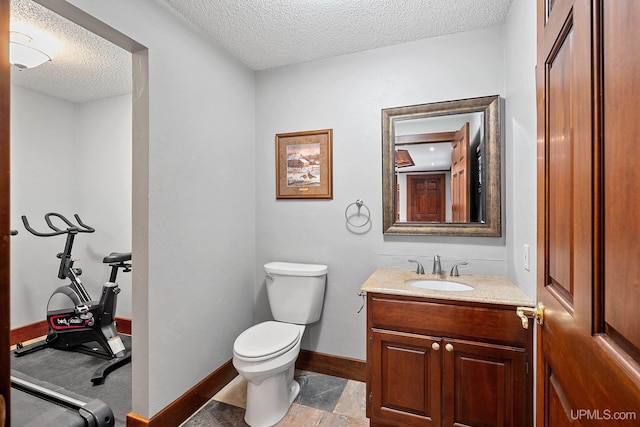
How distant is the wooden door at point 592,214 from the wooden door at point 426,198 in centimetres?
118

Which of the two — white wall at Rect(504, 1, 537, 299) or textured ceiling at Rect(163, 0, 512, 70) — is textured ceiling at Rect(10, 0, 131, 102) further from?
white wall at Rect(504, 1, 537, 299)

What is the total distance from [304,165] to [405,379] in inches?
63.2

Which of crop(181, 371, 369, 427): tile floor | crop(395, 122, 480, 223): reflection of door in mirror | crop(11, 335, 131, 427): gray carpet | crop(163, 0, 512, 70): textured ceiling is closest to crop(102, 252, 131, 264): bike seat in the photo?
crop(11, 335, 131, 427): gray carpet

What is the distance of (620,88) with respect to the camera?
1.55 ft

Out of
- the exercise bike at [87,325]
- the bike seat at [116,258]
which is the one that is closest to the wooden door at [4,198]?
the exercise bike at [87,325]

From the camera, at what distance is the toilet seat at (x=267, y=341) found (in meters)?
1.65

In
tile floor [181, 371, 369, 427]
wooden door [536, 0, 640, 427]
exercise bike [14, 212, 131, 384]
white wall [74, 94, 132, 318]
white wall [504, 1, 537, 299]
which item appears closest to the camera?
wooden door [536, 0, 640, 427]

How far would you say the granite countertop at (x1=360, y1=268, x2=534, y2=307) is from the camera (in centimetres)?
144

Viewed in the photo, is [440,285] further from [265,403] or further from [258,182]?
[258,182]

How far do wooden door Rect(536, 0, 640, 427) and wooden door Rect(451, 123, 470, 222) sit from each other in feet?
3.78

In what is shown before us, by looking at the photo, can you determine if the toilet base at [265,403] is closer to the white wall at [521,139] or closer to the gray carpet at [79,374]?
the gray carpet at [79,374]

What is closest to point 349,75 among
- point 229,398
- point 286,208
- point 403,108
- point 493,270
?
point 403,108

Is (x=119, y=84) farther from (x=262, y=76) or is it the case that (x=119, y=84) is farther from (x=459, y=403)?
(x=459, y=403)

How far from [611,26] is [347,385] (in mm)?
2299
